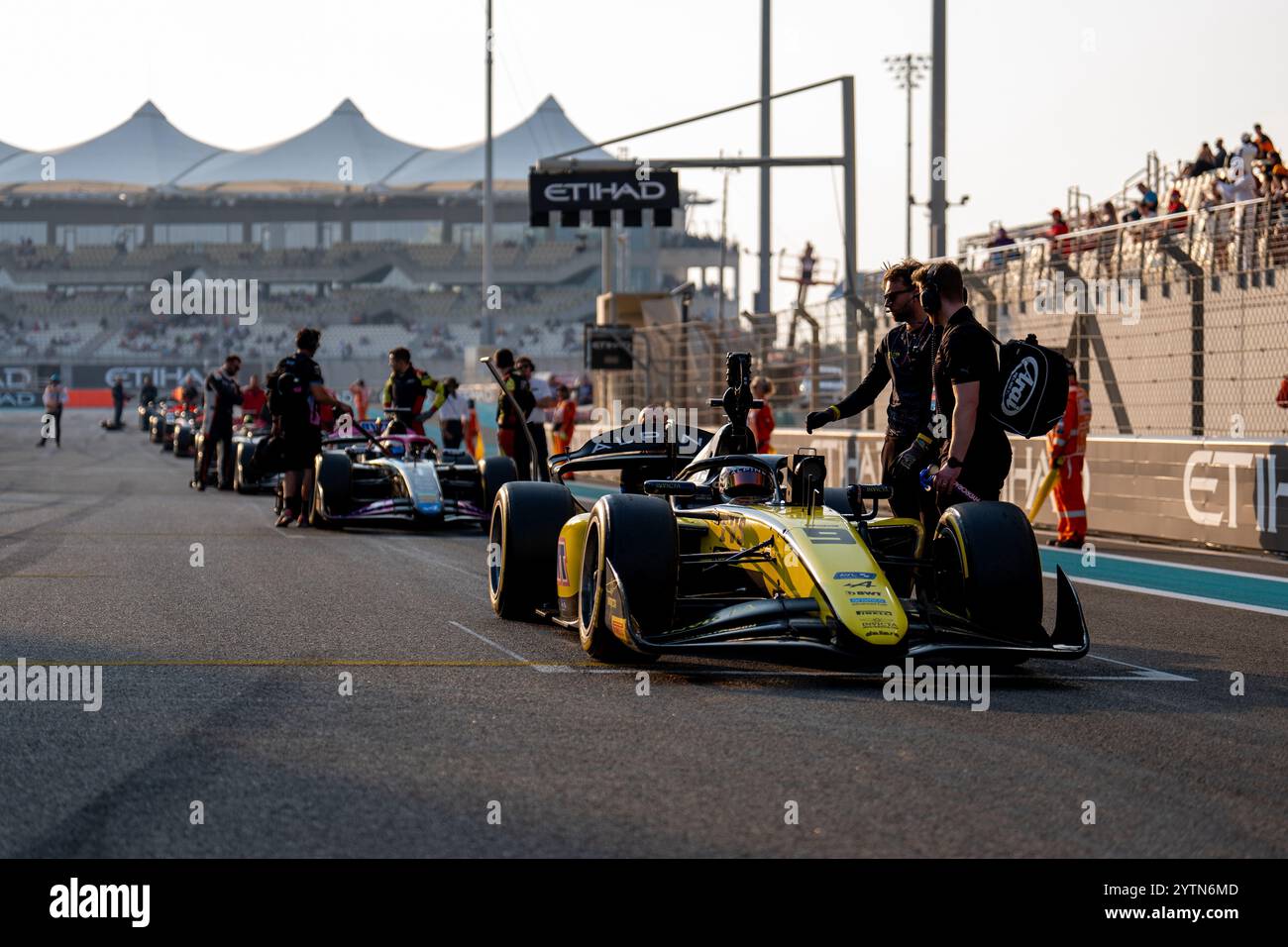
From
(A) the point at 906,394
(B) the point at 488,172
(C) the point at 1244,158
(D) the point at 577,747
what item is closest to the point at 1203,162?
(C) the point at 1244,158

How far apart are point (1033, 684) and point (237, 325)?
78.7 metres

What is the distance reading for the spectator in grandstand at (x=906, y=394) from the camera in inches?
326

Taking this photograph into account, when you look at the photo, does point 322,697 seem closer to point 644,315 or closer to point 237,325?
Answer: point 644,315

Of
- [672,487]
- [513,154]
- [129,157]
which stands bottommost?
[672,487]

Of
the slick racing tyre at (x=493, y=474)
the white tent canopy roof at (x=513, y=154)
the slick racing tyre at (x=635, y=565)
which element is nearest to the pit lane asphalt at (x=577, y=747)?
the slick racing tyre at (x=635, y=565)

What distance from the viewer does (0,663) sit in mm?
7340

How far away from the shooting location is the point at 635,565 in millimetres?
7090

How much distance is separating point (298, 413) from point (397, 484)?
3.51 feet

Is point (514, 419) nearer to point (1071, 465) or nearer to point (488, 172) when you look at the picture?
point (1071, 465)

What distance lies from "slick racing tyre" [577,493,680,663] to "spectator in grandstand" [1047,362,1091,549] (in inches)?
316

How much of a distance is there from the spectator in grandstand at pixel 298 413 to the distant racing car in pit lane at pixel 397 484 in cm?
15

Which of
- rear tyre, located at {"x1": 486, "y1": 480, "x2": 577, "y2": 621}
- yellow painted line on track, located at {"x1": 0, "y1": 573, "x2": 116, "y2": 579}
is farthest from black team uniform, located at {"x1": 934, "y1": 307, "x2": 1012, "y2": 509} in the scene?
yellow painted line on track, located at {"x1": 0, "y1": 573, "x2": 116, "y2": 579}

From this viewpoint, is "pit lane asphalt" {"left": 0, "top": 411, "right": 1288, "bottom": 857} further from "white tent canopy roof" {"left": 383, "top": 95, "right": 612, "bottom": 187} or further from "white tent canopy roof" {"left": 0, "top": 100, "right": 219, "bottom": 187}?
"white tent canopy roof" {"left": 0, "top": 100, "right": 219, "bottom": 187}
